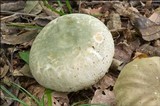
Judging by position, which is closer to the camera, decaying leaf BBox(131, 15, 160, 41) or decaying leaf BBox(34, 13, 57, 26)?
decaying leaf BBox(131, 15, 160, 41)

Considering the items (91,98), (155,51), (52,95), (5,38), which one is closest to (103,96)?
(91,98)

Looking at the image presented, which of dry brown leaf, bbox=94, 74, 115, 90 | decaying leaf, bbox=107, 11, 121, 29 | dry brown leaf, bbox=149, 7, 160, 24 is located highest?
dry brown leaf, bbox=149, 7, 160, 24

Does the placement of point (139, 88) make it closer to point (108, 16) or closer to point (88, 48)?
point (88, 48)

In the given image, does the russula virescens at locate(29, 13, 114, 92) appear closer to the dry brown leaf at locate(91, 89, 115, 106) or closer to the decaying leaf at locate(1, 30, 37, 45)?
the dry brown leaf at locate(91, 89, 115, 106)

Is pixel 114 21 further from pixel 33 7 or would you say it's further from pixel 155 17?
pixel 33 7

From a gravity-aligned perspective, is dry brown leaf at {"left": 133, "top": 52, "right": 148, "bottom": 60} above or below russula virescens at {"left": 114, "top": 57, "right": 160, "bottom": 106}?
below

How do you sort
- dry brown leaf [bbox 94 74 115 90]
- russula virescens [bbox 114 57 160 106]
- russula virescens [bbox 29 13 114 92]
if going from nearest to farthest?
russula virescens [bbox 114 57 160 106], russula virescens [bbox 29 13 114 92], dry brown leaf [bbox 94 74 115 90]

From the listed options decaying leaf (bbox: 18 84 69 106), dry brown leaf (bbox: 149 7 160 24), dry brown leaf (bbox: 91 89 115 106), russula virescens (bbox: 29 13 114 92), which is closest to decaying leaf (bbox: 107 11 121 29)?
dry brown leaf (bbox: 149 7 160 24)

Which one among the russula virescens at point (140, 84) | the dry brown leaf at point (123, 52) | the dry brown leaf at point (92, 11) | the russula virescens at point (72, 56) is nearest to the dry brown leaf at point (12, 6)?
the dry brown leaf at point (92, 11)
